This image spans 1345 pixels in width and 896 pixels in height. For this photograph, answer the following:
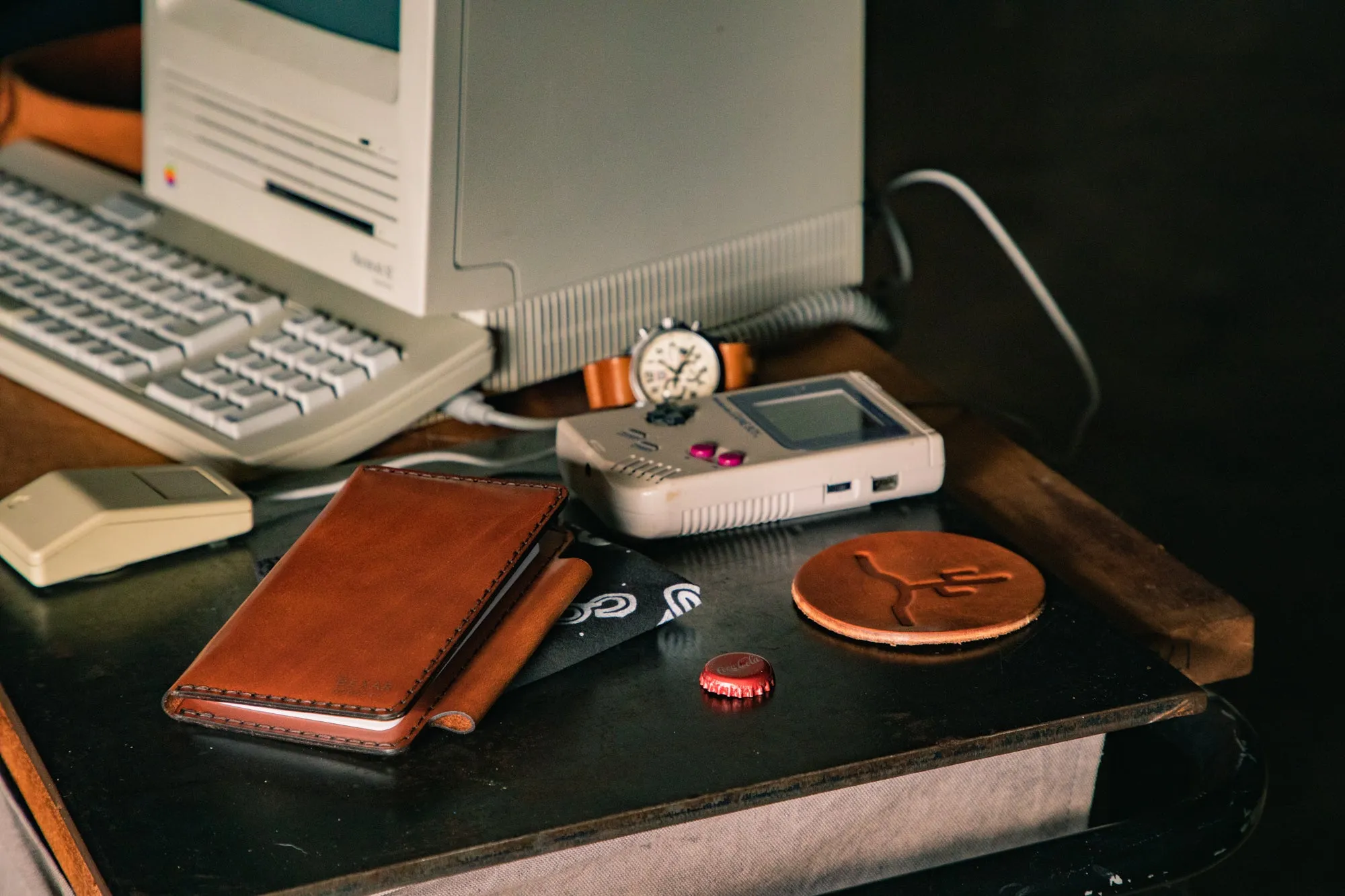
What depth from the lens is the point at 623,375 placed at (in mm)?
1080

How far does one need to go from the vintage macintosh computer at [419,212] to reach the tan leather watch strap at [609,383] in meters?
0.04

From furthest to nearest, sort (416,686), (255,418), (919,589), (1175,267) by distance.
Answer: (1175,267) < (255,418) < (919,589) < (416,686)

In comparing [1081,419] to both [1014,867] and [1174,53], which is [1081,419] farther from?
[1174,53]

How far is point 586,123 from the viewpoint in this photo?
3.47 ft

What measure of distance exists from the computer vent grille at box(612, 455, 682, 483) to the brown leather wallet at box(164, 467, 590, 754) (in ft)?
0.26

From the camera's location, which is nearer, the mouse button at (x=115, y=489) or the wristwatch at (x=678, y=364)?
the mouse button at (x=115, y=489)

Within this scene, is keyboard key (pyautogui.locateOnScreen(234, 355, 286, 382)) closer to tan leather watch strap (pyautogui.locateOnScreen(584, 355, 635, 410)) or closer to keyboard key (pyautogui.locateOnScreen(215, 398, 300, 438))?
keyboard key (pyautogui.locateOnScreen(215, 398, 300, 438))

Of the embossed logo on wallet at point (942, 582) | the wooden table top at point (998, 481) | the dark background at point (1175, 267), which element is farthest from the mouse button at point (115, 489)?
the dark background at point (1175, 267)

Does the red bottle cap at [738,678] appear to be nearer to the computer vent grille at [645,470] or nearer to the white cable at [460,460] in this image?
the computer vent grille at [645,470]

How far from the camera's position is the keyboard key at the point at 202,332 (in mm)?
1078

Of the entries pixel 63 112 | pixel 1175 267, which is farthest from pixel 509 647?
pixel 1175 267

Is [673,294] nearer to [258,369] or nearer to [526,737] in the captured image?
[258,369]

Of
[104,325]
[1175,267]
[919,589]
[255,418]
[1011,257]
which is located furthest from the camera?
[1175,267]

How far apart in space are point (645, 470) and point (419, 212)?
0.26 metres
